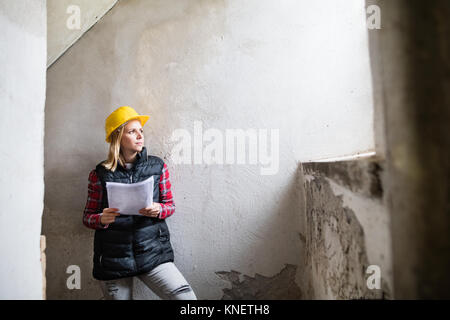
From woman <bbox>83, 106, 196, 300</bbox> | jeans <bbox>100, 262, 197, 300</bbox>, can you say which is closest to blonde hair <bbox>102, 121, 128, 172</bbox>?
woman <bbox>83, 106, 196, 300</bbox>

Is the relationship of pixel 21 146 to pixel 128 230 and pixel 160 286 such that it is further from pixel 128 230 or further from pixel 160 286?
pixel 160 286

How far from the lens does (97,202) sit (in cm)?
166

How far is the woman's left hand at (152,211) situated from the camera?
1.56 metres

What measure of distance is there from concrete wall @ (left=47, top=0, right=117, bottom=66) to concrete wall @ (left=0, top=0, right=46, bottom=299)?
3.32ft

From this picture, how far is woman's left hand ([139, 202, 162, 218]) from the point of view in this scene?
1559 millimetres

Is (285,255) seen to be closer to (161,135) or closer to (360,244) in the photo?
(360,244)

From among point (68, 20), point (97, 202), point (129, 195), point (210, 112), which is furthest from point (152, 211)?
point (68, 20)

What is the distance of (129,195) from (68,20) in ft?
4.00

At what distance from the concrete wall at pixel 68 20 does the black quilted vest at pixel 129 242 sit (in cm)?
92

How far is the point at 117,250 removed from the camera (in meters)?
1.55

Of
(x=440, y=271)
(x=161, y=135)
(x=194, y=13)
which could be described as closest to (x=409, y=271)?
(x=440, y=271)

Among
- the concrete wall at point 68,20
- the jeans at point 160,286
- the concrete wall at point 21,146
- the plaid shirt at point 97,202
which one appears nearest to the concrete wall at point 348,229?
the jeans at point 160,286

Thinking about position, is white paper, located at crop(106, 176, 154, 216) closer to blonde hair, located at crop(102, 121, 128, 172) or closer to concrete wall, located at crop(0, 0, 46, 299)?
blonde hair, located at crop(102, 121, 128, 172)

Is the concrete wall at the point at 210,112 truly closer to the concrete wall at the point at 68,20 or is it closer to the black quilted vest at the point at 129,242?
the concrete wall at the point at 68,20
